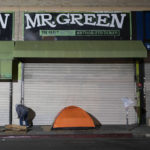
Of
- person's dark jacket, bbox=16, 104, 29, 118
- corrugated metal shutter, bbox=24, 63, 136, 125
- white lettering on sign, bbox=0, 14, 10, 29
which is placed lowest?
person's dark jacket, bbox=16, 104, 29, 118

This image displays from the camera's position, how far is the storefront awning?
35.8 ft

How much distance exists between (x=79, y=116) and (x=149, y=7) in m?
6.79

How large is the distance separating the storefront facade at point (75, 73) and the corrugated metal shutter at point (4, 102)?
0.17 ft

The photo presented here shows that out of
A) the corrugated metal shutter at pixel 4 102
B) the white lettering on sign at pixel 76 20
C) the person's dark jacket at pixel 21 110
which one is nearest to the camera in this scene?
the person's dark jacket at pixel 21 110

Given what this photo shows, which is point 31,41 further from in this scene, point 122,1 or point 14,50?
point 122,1

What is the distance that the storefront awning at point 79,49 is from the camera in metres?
10.9

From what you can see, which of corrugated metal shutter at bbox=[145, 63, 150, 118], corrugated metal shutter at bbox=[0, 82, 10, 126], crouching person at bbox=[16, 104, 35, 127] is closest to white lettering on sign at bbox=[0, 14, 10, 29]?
corrugated metal shutter at bbox=[0, 82, 10, 126]

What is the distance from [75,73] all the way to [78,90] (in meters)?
0.88

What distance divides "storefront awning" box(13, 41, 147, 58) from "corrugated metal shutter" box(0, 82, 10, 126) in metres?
2.01

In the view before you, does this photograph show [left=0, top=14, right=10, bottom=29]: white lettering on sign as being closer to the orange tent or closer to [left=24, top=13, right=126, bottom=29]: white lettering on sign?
[left=24, top=13, right=126, bottom=29]: white lettering on sign

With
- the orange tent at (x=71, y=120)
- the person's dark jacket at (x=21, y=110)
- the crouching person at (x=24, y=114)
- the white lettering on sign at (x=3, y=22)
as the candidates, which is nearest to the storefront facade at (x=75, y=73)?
the crouching person at (x=24, y=114)

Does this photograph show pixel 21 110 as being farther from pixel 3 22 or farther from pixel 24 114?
pixel 3 22

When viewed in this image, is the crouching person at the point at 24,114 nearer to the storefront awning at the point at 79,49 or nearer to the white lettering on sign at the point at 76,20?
the storefront awning at the point at 79,49

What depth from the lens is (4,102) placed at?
11.9 metres
